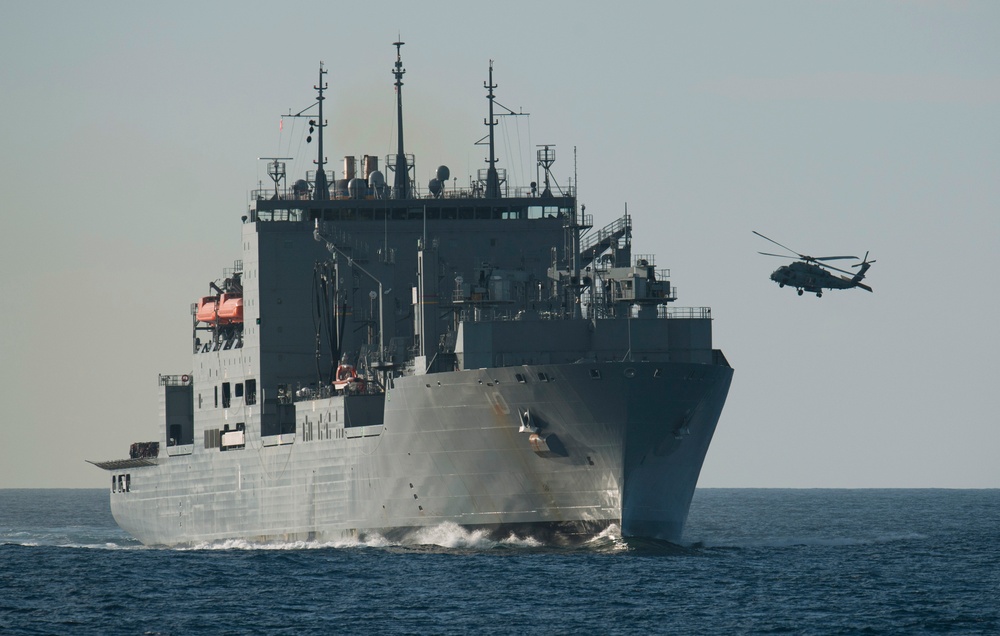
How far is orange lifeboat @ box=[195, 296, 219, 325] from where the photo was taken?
2537 inches

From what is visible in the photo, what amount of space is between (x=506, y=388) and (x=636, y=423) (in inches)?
144

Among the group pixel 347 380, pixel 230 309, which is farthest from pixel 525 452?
pixel 230 309

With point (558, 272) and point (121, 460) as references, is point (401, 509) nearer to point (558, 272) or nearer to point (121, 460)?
point (558, 272)

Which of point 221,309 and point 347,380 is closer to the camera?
point 347,380

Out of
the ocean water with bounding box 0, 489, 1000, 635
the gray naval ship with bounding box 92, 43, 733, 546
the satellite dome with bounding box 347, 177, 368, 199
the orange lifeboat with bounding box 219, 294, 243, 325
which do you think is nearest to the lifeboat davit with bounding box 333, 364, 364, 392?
the gray naval ship with bounding box 92, 43, 733, 546

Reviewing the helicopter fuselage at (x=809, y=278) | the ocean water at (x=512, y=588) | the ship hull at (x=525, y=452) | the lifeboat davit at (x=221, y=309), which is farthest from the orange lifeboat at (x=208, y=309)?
the helicopter fuselage at (x=809, y=278)

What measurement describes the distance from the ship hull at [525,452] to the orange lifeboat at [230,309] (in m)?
8.48

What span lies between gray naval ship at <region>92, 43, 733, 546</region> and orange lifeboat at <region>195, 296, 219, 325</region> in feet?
0.57

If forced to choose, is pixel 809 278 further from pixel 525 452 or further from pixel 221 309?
pixel 221 309

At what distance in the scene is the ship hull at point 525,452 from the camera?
153 ft

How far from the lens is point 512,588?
4222 cm

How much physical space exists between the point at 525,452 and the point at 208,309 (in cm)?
2131

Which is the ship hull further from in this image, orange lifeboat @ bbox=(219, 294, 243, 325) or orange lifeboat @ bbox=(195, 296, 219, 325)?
orange lifeboat @ bbox=(195, 296, 219, 325)

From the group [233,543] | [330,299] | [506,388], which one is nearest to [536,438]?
[506,388]
